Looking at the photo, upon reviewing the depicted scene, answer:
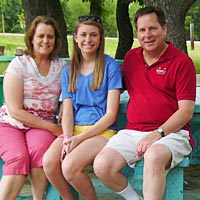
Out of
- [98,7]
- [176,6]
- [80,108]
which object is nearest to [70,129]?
[80,108]

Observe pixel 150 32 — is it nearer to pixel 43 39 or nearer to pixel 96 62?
pixel 96 62

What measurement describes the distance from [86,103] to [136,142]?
46cm

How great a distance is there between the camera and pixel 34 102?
338 cm

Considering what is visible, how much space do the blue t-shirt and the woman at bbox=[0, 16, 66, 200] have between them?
168 mm

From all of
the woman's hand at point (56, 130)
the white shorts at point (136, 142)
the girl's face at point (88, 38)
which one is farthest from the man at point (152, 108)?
the woman's hand at point (56, 130)

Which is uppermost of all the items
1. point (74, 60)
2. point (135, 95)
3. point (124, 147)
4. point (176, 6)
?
point (176, 6)

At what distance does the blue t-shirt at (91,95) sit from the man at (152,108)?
11cm

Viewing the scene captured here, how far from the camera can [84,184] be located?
3.07m

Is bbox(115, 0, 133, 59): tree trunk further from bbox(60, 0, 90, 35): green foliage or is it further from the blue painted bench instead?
bbox(60, 0, 90, 35): green foliage

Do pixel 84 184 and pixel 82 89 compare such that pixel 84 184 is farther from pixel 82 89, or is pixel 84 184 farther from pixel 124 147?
pixel 82 89

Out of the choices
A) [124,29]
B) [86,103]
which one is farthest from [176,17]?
[124,29]

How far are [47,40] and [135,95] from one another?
718mm

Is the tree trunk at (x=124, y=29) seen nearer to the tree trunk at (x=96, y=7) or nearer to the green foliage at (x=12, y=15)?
the tree trunk at (x=96, y=7)

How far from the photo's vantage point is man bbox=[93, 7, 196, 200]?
2.94m
